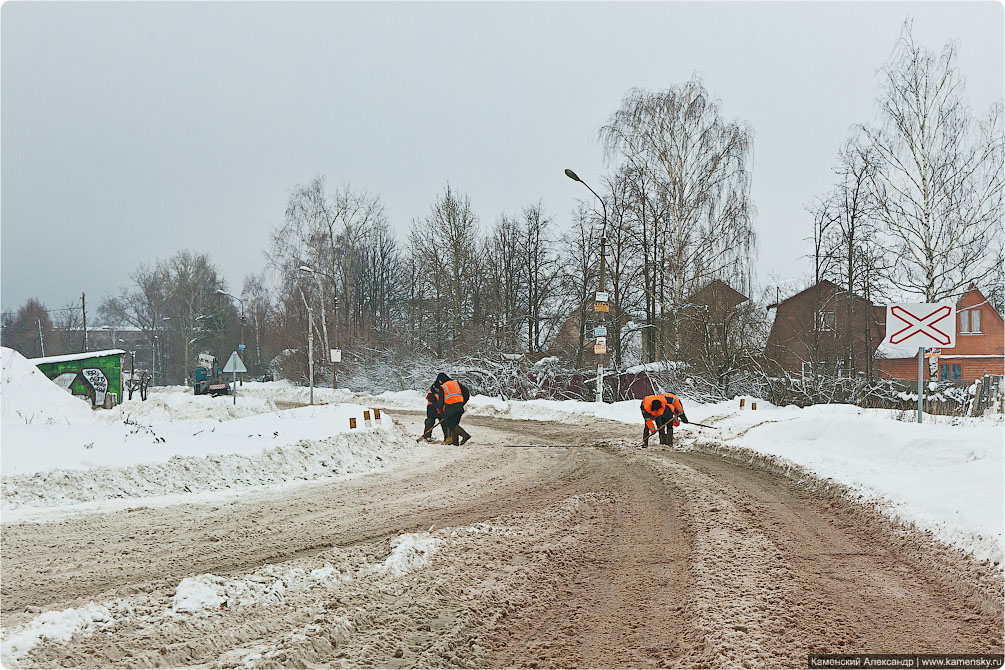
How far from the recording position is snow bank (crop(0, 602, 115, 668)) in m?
4.51

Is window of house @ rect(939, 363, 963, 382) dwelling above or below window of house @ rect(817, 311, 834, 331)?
below

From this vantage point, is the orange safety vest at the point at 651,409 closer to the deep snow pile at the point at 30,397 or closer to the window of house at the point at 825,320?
the deep snow pile at the point at 30,397

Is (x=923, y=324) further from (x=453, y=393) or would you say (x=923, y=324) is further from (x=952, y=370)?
(x=952, y=370)

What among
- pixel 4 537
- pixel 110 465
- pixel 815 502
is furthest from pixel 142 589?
pixel 815 502

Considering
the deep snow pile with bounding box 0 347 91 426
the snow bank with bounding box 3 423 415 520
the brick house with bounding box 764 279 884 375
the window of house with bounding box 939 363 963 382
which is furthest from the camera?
the window of house with bounding box 939 363 963 382

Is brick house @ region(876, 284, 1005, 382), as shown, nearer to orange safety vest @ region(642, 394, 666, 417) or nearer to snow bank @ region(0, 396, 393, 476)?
orange safety vest @ region(642, 394, 666, 417)

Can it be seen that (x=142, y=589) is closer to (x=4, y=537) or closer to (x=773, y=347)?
(x=4, y=537)

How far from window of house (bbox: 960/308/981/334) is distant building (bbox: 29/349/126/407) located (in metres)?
46.8

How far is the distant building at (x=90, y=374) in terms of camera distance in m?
32.1

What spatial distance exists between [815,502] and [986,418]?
319 inches

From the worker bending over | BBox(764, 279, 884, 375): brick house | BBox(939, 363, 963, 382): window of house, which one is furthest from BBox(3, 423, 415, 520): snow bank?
BBox(939, 363, 963, 382): window of house

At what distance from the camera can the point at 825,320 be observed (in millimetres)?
32125

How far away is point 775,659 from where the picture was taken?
14.3 ft

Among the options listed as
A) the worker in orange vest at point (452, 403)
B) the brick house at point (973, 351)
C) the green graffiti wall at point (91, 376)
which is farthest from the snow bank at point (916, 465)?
the brick house at point (973, 351)
